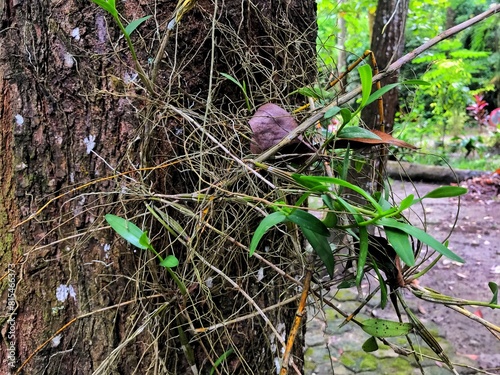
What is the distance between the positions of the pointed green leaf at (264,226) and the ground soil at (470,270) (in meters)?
0.69

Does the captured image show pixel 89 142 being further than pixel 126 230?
Yes

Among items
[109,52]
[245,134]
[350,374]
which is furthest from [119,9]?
[350,374]

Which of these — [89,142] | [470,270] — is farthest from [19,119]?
[470,270]

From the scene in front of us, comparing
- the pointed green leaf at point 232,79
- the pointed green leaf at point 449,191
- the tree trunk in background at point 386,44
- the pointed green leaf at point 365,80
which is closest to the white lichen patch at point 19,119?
the pointed green leaf at point 232,79

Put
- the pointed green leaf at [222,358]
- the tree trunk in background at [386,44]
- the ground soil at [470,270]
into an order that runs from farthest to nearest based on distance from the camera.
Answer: the tree trunk in background at [386,44] < the ground soil at [470,270] < the pointed green leaf at [222,358]

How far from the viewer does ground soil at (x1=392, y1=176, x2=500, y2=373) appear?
2375mm

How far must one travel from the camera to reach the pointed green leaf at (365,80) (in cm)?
57

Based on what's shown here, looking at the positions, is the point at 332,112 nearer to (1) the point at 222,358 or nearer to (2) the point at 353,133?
(2) the point at 353,133

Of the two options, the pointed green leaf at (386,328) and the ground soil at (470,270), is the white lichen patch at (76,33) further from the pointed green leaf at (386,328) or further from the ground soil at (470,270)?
the ground soil at (470,270)

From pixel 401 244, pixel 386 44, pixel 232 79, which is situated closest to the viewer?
pixel 401 244

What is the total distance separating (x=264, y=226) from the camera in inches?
21.5

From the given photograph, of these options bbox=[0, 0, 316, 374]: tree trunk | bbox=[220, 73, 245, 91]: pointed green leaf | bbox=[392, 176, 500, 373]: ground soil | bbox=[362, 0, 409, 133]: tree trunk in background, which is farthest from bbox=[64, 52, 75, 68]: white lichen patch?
bbox=[362, 0, 409, 133]: tree trunk in background

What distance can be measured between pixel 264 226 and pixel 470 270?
332 cm

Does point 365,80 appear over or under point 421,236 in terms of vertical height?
over
